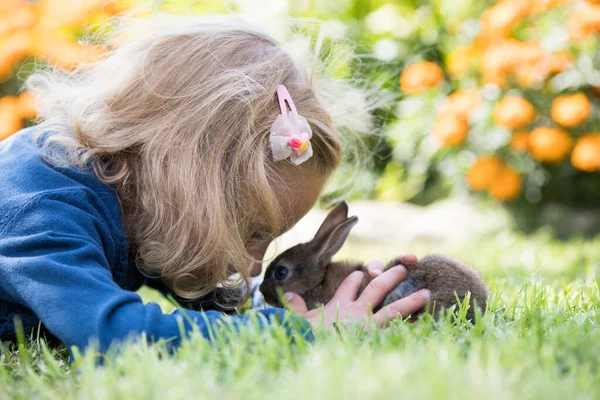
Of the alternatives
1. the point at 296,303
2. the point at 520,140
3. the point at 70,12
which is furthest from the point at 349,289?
the point at 70,12

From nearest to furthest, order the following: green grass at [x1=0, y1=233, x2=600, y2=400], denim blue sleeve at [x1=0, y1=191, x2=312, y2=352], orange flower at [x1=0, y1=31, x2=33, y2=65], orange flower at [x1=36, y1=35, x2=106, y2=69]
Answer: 1. green grass at [x1=0, y1=233, x2=600, y2=400]
2. denim blue sleeve at [x1=0, y1=191, x2=312, y2=352]
3. orange flower at [x1=36, y1=35, x2=106, y2=69]
4. orange flower at [x1=0, y1=31, x2=33, y2=65]

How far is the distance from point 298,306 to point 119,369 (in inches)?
53.9

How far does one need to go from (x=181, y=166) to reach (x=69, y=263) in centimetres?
65

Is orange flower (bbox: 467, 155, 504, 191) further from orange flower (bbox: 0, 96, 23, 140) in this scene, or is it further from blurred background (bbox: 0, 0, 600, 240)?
orange flower (bbox: 0, 96, 23, 140)

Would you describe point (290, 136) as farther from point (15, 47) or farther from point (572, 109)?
point (15, 47)

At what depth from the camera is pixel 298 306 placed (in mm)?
3006

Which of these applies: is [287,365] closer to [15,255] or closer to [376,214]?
[15,255]

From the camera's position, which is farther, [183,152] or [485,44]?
[485,44]

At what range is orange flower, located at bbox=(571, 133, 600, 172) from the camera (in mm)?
5539

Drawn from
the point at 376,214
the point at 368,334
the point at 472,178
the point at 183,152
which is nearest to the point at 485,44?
the point at 472,178

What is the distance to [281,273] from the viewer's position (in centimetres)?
350

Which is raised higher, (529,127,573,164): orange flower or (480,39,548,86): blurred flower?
(480,39,548,86): blurred flower

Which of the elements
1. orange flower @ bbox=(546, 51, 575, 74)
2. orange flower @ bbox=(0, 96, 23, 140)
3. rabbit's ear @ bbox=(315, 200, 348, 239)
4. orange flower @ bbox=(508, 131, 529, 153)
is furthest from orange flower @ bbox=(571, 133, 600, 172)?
orange flower @ bbox=(0, 96, 23, 140)

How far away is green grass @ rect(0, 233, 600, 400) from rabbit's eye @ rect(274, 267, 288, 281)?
4.18 ft
